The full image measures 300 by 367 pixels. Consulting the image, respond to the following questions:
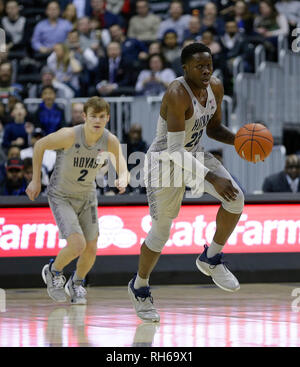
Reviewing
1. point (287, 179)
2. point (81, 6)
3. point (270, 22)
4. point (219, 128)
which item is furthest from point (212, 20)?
point (219, 128)

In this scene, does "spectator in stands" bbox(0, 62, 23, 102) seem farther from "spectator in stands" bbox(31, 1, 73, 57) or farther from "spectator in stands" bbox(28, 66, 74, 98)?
"spectator in stands" bbox(31, 1, 73, 57)

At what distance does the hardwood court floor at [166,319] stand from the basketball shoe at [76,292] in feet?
A: 0.49

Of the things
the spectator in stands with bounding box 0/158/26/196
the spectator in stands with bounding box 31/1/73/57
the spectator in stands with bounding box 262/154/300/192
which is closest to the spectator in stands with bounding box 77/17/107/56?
the spectator in stands with bounding box 31/1/73/57

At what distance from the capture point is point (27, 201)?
12055 mm

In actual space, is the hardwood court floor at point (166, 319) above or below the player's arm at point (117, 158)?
below

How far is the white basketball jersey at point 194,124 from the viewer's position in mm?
7855

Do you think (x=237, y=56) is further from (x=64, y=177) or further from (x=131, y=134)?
(x=64, y=177)

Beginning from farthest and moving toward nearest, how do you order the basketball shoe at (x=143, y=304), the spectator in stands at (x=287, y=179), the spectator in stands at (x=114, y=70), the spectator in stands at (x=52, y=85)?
1. the spectator in stands at (x=114, y=70)
2. the spectator in stands at (x=52, y=85)
3. the spectator in stands at (x=287, y=179)
4. the basketball shoe at (x=143, y=304)

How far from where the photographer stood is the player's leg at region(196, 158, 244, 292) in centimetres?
788

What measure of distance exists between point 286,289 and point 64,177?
3.26 meters

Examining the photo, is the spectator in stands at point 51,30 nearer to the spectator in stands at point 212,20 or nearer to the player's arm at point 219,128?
the spectator in stands at point 212,20

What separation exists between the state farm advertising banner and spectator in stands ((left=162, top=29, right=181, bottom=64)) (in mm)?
4610

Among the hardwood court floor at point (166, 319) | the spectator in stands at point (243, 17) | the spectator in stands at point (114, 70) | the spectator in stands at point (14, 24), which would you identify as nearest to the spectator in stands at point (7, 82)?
the spectator in stands at point (114, 70)
